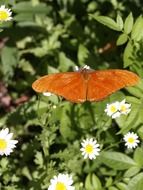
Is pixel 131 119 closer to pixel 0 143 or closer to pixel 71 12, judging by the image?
pixel 0 143

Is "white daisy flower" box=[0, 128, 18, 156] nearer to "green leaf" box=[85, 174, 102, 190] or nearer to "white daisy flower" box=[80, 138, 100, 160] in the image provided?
"white daisy flower" box=[80, 138, 100, 160]

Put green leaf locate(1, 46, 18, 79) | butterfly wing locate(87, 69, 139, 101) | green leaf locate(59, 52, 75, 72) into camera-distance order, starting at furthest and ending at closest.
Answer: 1. green leaf locate(1, 46, 18, 79)
2. green leaf locate(59, 52, 75, 72)
3. butterfly wing locate(87, 69, 139, 101)

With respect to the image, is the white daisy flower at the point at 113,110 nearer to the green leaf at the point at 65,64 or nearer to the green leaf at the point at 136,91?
the green leaf at the point at 136,91

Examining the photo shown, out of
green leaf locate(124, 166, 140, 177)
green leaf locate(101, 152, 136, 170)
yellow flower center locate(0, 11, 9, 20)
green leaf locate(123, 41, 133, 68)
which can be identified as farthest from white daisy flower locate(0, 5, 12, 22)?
green leaf locate(124, 166, 140, 177)

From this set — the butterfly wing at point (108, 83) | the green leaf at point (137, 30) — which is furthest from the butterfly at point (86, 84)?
the green leaf at point (137, 30)

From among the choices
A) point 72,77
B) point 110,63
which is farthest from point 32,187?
point 110,63

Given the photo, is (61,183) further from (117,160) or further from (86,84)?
(86,84)
